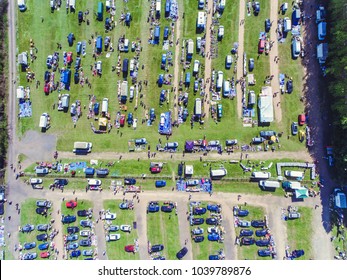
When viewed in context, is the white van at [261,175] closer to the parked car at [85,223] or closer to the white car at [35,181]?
the parked car at [85,223]

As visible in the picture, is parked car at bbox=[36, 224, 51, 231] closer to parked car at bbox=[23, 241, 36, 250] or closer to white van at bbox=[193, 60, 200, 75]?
parked car at bbox=[23, 241, 36, 250]

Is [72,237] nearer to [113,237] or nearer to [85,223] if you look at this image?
[85,223]

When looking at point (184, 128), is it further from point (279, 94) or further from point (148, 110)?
point (279, 94)

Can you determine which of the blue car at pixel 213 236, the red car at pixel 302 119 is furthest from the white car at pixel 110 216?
the red car at pixel 302 119

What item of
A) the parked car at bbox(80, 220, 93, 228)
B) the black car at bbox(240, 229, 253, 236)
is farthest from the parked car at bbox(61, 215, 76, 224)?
the black car at bbox(240, 229, 253, 236)

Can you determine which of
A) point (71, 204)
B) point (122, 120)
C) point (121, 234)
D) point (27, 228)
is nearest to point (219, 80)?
point (122, 120)
